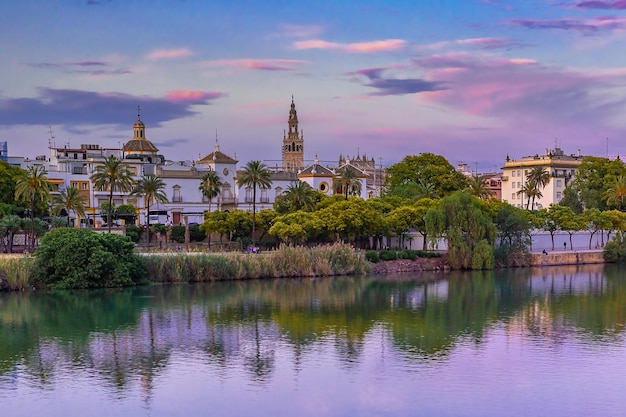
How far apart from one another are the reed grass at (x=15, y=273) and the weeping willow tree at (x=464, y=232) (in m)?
24.3

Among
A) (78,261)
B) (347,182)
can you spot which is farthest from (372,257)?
(347,182)

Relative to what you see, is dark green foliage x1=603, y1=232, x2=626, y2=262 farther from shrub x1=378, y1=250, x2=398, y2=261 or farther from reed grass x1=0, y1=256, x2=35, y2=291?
reed grass x1=0, y1=256, x2=35, y2=291

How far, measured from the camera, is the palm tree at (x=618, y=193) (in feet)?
260

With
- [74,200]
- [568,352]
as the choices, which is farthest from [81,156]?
[568,352]

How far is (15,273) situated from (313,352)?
21.2 m

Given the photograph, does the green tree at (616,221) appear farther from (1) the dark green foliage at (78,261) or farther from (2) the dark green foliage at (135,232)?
(1) the dark green foliage at (78,261)

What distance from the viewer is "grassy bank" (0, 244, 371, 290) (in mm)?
44656

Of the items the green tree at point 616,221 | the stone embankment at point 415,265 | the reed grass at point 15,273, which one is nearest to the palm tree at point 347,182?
the stone embankment at point 415,265

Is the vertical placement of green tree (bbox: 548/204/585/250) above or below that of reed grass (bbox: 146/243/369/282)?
above

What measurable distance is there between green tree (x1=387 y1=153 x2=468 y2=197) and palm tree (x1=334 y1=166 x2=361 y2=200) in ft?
11.3

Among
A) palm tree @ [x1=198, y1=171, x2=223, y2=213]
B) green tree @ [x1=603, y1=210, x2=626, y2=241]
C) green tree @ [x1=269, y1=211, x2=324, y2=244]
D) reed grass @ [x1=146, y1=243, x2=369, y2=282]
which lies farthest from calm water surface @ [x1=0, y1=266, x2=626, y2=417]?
palm tree @ [x1=198, y1=171, x2=223, y2=213]

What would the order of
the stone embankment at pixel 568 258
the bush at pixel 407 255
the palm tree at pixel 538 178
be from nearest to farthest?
the bush at pixel 407 255 → the stone embankment at pixel 568 258 → the palm tree at pixel 538 178

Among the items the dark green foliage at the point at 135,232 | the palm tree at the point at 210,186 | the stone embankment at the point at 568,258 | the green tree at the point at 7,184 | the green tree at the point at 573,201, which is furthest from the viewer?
the green tree at the point at 573,201

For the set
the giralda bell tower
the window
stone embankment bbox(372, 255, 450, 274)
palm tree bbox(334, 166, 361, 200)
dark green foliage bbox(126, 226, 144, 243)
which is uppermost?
the giralda bell tower
